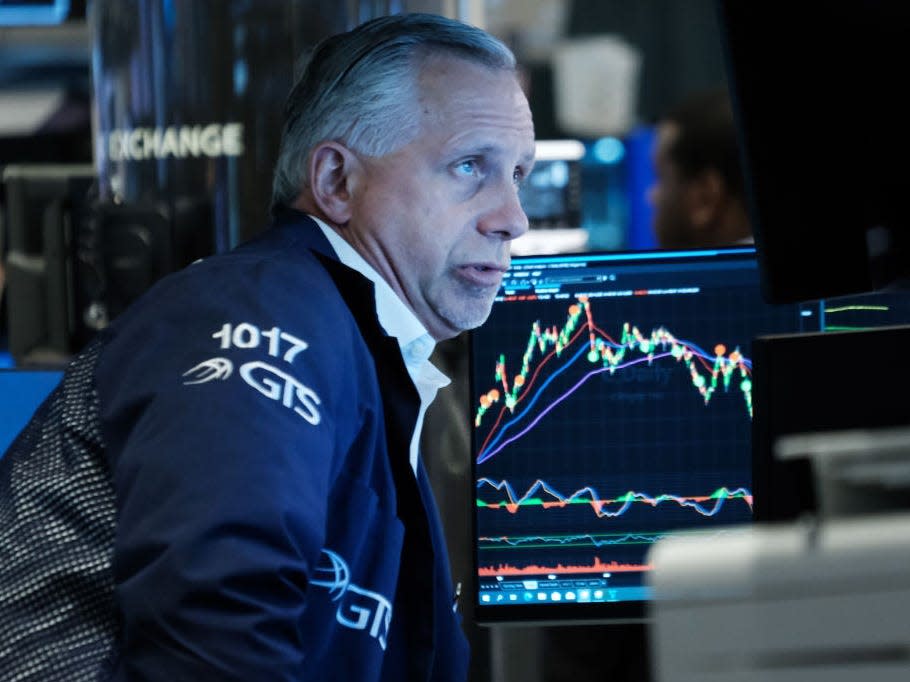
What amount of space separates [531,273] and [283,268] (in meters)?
0.48

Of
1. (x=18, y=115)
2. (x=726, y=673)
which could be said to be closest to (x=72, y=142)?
(x=18, y=115)

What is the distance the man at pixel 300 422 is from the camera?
1080 mm

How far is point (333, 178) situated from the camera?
1.60 meters

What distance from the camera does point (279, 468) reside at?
111cm

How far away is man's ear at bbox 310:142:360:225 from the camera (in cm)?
159

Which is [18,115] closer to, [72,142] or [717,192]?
[72,142]

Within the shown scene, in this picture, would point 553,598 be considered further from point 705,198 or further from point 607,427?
point 705,198

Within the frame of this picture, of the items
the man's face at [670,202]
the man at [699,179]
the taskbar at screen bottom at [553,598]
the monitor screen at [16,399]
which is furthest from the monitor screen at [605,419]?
the man's face at [670,202]

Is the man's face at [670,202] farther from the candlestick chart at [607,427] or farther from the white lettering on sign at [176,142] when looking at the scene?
the candlestick chart at [607,427]

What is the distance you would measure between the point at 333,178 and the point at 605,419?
436 millimetres

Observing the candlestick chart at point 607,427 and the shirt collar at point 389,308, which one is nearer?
the shirt collar at point 389,308

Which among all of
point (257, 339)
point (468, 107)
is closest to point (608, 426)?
point (468, 107)

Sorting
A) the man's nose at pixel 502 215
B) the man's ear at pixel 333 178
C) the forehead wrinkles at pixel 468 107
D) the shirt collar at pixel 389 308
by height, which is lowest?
the shirt collar at pixel 389 308

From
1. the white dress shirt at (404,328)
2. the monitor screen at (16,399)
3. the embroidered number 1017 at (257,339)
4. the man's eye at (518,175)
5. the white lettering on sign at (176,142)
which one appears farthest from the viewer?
the white lettering on sign at (176,142)
